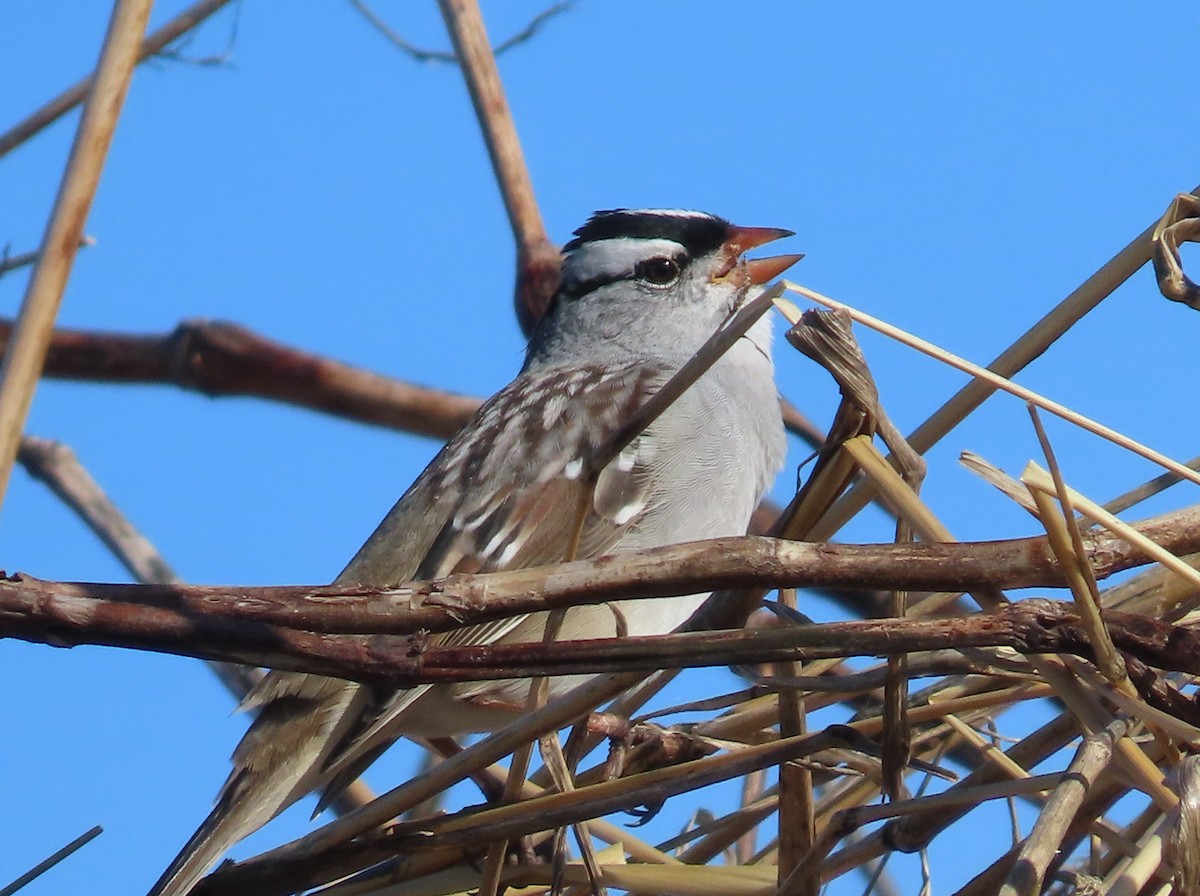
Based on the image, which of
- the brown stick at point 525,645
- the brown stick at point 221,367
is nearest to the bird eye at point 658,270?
the brown stick at point 221,367

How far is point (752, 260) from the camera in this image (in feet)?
12.1

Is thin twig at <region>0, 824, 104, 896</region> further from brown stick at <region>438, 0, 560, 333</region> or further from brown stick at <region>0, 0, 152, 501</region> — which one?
brown stick at <region>438, 0, 560, 333</region>

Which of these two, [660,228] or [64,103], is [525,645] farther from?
[660,228]

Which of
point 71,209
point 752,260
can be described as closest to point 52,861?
point 71,209

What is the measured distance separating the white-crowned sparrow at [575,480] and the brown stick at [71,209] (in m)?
0.83

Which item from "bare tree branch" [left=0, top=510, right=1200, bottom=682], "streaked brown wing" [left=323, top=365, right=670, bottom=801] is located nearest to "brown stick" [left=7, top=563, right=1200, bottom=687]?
"bare tree branch" [left=0, top=510, right=1200, bottom=682]

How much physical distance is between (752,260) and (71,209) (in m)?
2.13

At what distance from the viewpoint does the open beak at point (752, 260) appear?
142 inches

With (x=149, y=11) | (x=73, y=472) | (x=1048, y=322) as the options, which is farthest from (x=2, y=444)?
(x=73, y=472)

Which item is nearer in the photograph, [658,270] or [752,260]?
[752,260]

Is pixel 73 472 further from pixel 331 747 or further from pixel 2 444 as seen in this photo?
pixel 2 444

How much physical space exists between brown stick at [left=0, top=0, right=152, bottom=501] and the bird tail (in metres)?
1.00

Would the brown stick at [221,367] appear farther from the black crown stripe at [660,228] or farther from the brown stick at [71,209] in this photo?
the brown stick at [71,209]

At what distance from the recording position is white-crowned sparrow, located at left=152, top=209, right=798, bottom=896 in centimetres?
267
